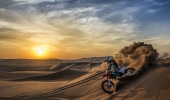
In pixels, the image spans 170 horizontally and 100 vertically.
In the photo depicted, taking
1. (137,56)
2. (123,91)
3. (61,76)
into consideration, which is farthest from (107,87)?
(61,76)

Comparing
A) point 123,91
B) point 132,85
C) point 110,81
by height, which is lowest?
point 123,91

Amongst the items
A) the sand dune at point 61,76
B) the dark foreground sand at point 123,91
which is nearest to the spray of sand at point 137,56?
the dark foreground sand at point 123,91

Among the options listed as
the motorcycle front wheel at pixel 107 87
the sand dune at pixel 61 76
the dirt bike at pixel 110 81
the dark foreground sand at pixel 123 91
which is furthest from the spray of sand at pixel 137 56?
the sand dune at pixel 61 76

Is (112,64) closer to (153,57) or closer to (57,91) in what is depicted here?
(153,57)

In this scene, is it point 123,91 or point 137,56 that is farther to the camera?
point 137,56

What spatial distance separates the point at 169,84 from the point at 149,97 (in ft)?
3.61

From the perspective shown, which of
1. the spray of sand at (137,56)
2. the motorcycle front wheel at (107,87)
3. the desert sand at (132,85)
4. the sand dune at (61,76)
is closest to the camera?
the desert sand at (132,85)

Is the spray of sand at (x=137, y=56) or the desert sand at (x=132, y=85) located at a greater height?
the spray of sand at (x=137, y=56)

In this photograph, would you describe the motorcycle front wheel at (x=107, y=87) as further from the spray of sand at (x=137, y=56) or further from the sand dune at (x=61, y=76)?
the sand dune at (x=61, y=76)

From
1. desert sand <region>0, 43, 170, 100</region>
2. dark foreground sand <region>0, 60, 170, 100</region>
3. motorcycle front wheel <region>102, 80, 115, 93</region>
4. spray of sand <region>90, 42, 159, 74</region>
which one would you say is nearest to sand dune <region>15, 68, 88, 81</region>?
desert sand <region>0, 43, 170, 100</region>

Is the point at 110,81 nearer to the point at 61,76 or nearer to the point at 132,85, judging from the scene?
the point at 132,85

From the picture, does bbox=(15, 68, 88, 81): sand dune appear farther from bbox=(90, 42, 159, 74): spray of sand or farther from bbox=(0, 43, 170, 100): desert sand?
bbox=(90, 42, 159, 74): spray of sand

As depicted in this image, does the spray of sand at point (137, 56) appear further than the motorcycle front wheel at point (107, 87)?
Yes

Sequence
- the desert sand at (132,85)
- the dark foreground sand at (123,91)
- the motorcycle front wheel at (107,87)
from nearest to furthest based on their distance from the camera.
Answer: the dark foreground sand at (123,91)
the desert sand at (132,85)
the motorcycle front wheel at (107,87)
